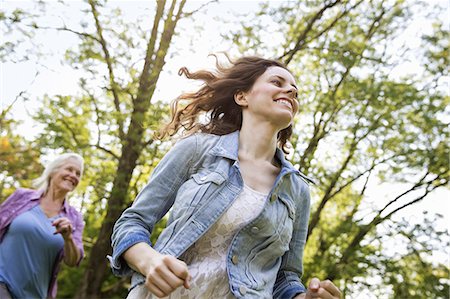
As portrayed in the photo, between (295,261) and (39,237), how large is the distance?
2.84m

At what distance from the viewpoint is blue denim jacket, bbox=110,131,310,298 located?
5.98ft

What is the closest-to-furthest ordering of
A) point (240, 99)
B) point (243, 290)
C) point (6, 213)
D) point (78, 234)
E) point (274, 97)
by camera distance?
point (243, 290), point (274, 97), point (240, 99), point (6, 213), point (78, 234)

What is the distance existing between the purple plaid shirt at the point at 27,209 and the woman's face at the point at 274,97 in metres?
2.69

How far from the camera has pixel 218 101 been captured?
2432 mm

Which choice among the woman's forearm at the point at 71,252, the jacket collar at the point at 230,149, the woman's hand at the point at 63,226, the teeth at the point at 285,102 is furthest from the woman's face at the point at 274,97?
the woman's forearm at the point at 71,252

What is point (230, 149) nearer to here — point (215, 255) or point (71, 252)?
point (215, 255)

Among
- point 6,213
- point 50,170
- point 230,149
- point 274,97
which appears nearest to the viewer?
point 230,149

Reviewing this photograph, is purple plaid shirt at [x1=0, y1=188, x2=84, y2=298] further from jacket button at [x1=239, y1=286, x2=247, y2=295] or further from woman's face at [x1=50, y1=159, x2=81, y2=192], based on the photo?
jacket button at [x1=239, y1=286, x2=247, y2=295]

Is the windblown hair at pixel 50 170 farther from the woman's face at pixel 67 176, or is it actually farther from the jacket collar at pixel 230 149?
the jacket collar at pixel 230 149

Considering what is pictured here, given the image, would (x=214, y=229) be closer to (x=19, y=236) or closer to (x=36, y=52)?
(x=19, y=236)

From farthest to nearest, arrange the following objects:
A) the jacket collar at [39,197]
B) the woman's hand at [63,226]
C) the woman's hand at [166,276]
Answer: the jacket collar at [39,197] < the woman's hand at [63,226] < the woman's hand at [166,276]

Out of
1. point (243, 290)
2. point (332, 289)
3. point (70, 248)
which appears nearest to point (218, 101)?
point (243, 290)

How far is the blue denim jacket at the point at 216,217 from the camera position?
182 cm

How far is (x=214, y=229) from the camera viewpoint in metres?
1.89
